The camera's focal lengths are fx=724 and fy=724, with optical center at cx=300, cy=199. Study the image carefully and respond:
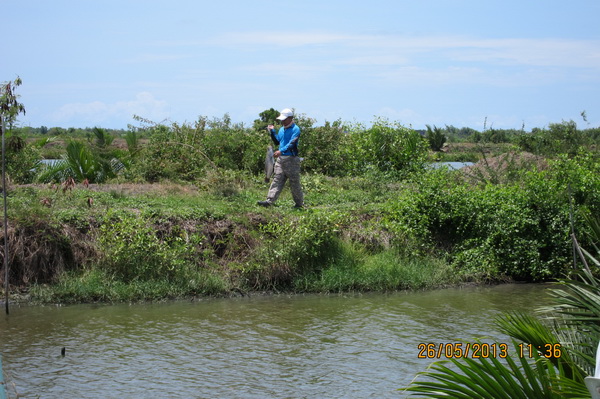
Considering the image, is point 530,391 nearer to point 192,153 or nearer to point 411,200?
point 411,200

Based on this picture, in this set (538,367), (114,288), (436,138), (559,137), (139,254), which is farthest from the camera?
(436,138)

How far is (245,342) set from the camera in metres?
9.05

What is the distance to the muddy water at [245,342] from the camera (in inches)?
293

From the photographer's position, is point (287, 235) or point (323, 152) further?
point (323, 152)

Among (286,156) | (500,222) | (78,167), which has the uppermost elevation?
(286,156)

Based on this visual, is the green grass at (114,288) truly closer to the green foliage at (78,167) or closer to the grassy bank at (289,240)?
the grassy bank at (289,240)

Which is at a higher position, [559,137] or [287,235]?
[559,137]

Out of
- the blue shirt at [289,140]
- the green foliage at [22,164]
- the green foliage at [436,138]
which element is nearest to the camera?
the blue shirt at [289,140]

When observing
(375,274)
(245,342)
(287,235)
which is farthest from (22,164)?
(245,342)

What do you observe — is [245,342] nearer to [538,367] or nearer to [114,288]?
[114,288]

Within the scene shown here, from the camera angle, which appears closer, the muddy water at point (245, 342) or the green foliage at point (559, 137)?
the muddy water at point (245, 342)

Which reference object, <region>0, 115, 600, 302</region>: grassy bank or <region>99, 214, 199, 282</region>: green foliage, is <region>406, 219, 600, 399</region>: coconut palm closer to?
<region>0, 115, 600, 302</region>: grassy bank

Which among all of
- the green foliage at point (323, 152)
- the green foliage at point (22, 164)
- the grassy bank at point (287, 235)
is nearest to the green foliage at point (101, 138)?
the green foliage at point (22, 164)

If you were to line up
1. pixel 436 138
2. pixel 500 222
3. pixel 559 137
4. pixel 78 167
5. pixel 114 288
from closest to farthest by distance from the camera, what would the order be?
pixel 114 288, pixel 500 222, pixel 78 167, pixel 559 137, pixel 436 138
